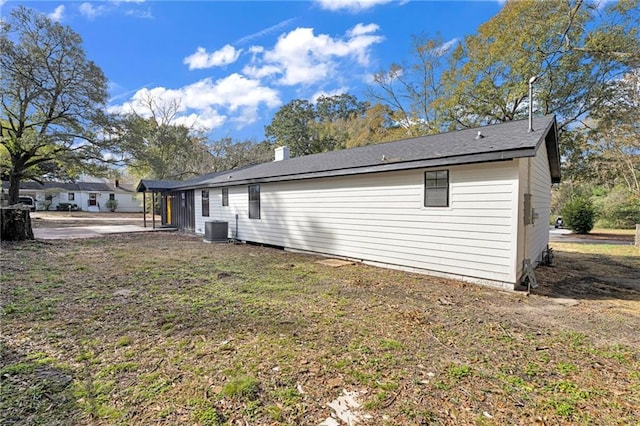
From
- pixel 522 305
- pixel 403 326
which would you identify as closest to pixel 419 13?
pixel 522 305

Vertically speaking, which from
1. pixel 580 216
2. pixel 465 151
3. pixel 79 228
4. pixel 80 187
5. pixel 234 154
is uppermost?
pixel 234 154

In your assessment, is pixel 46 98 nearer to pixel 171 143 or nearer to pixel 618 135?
pixel 171 143

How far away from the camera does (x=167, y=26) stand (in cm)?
943

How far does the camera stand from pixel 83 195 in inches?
1451

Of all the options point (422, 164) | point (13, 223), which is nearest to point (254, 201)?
point (422, 164)

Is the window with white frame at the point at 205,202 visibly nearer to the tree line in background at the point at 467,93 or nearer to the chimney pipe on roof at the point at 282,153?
the chimney pipe on roof at the point at 282,153

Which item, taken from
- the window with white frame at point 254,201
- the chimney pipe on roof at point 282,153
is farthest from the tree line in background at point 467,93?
the window with white frame at point 254,201

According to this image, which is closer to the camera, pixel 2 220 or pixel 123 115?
pixel 2 220

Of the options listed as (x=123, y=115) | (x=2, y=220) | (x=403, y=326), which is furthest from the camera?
(x=123, y=115)

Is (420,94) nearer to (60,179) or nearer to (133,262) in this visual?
(133,262)

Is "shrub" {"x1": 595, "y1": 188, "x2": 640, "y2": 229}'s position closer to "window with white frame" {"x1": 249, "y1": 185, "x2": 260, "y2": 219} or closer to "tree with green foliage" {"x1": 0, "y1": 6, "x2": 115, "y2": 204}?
"window with white frame" {"x1": 249, "y1": 185, "x2": 260, "y2": 219}

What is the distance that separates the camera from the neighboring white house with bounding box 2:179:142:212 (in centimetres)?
3381

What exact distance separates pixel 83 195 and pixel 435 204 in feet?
144

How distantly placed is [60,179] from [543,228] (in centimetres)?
2931
